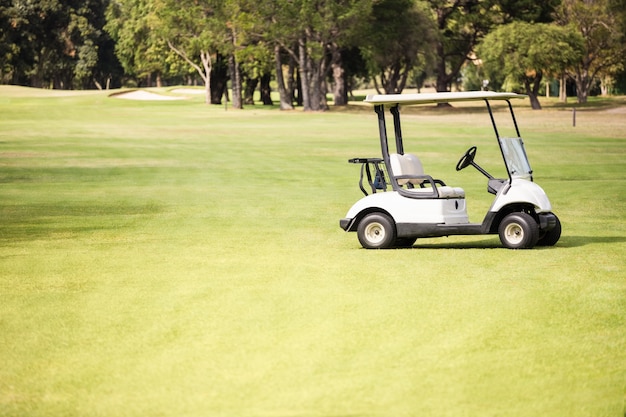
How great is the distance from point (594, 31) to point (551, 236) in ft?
264

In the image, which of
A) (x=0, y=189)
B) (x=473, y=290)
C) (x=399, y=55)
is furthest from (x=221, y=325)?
(x=399, y=55)

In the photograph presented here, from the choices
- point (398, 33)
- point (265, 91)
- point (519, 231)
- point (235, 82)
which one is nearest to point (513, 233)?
point (519, 231)

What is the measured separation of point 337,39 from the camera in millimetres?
76500

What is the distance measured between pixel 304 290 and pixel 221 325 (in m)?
1.75

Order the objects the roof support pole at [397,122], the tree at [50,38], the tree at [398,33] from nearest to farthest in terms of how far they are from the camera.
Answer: the roof support pole at [397,122], the tree at [398,33], the tree at [50,38]

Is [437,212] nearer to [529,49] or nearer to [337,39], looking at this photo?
[337,39]

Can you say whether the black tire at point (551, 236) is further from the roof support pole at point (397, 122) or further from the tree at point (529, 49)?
the tree at point (529, 49)

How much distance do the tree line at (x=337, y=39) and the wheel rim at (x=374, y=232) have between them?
58324 mm

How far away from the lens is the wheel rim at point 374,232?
13.6m

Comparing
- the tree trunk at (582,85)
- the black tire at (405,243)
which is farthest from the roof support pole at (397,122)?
the tree trunk at (582,85)

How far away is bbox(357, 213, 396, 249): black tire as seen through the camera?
13.5 metres

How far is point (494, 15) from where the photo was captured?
294ft

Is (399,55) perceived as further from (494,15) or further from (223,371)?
(223,371)

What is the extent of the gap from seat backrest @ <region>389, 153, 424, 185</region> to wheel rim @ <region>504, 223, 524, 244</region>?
3.92 feet
